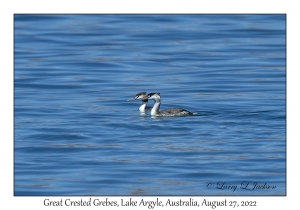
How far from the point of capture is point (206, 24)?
3638 centimetres

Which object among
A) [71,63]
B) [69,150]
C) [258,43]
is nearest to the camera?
[69,150]

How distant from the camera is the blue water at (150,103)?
14.4 metres

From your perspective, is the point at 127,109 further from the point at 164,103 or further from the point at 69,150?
the point at 69,150

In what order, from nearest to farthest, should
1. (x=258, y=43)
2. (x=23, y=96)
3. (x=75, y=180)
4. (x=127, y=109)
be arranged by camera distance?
(x=75, y=180)
(x=127, y=109)
(x=23, y=96)
(x=258, y=43)

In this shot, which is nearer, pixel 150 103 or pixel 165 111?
pixel 165 111

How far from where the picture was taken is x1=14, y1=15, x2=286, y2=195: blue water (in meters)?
14.4

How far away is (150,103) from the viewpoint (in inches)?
984

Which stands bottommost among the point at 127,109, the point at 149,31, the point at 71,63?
the point at 127,109

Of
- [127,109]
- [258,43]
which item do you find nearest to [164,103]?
[127,109]

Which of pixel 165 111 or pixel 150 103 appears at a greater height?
pixel 150 103

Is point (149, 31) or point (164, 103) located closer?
point (164, 103)

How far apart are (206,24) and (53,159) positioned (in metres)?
21.8

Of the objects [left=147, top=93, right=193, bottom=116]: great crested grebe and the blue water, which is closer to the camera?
the blue water

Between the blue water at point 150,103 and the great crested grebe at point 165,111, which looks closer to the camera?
the blue water at point 150,103
